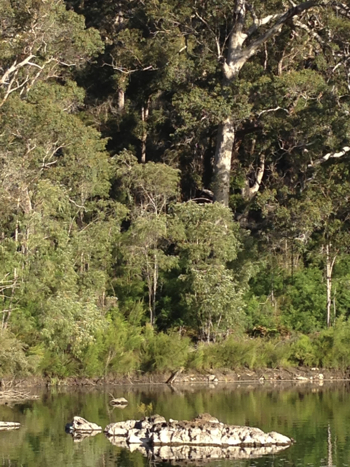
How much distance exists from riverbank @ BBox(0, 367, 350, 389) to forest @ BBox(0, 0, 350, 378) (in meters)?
0.30

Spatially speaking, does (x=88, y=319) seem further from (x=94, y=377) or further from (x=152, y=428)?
(x=152, y=428)

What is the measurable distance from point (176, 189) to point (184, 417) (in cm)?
1891

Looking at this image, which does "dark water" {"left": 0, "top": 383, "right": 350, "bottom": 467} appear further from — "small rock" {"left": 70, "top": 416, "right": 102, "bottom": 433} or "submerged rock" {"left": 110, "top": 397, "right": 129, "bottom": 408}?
"small rock" {"left": 70, "top": 416, "right": 102, "bottom": 433}

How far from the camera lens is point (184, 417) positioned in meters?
29.8

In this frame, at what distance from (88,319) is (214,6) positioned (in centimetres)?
1696

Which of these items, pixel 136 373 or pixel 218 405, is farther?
pixel 136 373

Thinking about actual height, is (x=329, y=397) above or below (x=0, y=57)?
below

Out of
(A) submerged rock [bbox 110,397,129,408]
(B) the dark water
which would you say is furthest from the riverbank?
(A) submerged rock [bbox 110,397,129,408]

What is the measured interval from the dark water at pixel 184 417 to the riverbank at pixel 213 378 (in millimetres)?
1226

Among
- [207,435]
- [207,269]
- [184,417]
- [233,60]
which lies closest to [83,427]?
[184,417]

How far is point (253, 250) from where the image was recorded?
44.8 metres

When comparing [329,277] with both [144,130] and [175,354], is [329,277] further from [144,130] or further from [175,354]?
[144,130]

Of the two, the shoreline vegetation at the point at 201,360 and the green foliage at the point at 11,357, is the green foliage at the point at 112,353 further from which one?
the green foliage at the point at 11,357

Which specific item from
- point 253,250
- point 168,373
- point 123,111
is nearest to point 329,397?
point 168,373
